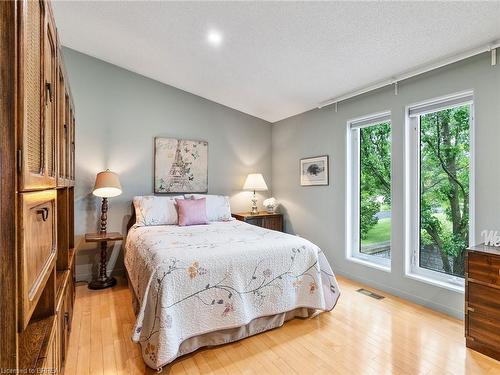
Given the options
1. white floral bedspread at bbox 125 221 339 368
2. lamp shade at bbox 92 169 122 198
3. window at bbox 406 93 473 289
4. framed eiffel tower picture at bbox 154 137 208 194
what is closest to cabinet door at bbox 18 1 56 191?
white floral bedspread at bbox 125 221 339 368

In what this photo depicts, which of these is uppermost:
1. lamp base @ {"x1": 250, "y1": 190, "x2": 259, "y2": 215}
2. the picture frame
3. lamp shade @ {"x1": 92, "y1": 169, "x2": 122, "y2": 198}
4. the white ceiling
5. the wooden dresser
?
the white ceiling

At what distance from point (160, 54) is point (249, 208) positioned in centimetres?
265

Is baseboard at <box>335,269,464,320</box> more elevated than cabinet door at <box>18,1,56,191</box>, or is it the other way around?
cabinet door at <box>18,1,56,191</box>

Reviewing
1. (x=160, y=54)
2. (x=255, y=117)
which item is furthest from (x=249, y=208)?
(x=160, y=54)

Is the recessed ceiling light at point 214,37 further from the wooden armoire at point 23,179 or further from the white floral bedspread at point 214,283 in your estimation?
the white floral bedspread at point 214,283

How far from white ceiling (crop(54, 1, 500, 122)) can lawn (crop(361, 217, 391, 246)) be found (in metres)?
1.61

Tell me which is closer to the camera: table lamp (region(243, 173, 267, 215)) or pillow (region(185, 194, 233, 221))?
pillow (region(185, 194, 233, 221))

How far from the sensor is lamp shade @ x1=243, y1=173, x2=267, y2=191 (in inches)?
171

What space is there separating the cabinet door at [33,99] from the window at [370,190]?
10.2 ft

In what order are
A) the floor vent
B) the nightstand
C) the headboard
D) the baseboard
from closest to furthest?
the baseboard
the floor vent
the nightstand
the headboard

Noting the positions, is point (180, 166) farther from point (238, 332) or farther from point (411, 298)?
point (411, 298)

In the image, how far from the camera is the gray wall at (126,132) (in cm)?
344

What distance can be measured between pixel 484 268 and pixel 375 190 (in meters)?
1.49

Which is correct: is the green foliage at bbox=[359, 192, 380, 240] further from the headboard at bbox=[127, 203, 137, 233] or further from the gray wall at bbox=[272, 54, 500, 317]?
the headboard at bbox=[127, 203, 137, 233]
